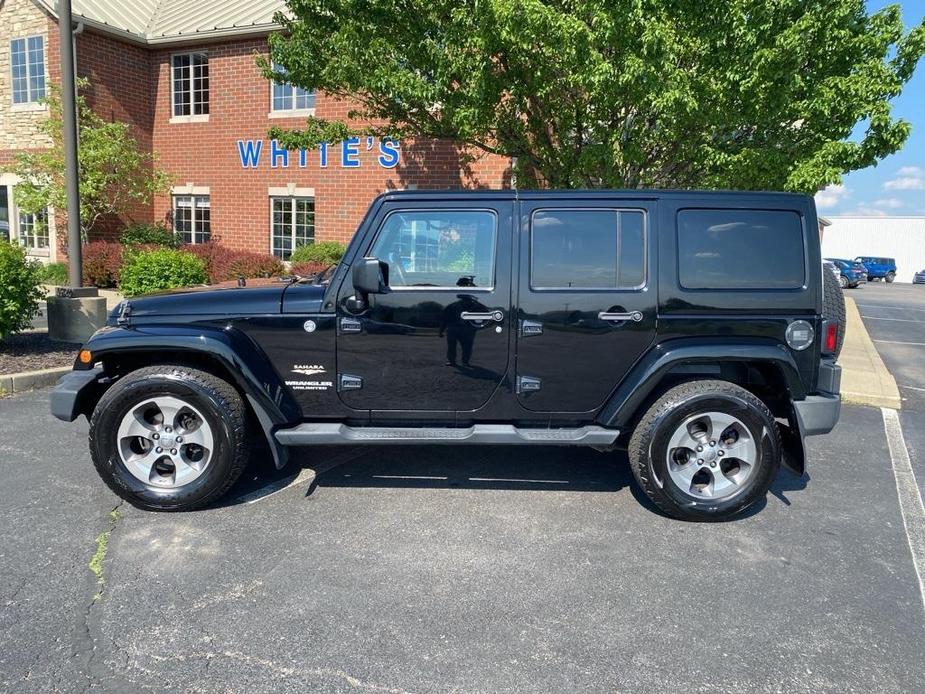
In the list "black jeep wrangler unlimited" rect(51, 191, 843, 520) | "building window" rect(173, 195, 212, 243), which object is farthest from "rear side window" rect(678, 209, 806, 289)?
"building window" rect(173, 195, 212, 243)

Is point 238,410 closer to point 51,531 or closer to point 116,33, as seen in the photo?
point 51,531

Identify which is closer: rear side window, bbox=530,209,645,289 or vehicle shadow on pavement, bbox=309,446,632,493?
rear side window, bbox=530,209,645,289

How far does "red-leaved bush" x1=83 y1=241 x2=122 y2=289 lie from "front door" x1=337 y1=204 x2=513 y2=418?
13102 millimetres

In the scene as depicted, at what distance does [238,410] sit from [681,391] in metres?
2.67

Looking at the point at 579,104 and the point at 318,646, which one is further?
the point at 579,104

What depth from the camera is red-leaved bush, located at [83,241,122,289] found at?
15375 millimetres

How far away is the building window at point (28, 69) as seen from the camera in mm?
17672

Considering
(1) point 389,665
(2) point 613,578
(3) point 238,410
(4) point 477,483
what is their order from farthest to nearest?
1. (4) point 477,483
2. (3) point 238,410
3. (2) point 613,578
4. (1) point 389,665

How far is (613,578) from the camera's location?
139 inches

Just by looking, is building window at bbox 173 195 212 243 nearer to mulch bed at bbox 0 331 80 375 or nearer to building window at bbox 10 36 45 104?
building window at bbox 10 36 45 104

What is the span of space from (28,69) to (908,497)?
20.9 meters

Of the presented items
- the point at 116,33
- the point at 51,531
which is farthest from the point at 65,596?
the point at 116,33

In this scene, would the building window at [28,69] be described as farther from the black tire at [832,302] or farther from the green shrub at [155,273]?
the black tire at [832,302]

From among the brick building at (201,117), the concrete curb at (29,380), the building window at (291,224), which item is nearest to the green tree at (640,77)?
the concrete curb at (29,380)
